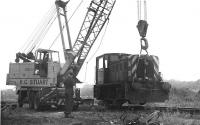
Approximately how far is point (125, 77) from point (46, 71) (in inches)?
179

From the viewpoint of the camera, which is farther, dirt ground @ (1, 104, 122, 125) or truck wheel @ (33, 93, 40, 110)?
truck wheel @ (33, 93, 40, 110)

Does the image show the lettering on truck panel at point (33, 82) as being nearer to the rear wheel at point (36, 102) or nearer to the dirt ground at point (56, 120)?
the rear wheel at point (36, 102)

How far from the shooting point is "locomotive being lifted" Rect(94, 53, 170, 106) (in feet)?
48.5

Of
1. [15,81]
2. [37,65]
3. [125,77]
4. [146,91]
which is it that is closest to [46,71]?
[37,65]

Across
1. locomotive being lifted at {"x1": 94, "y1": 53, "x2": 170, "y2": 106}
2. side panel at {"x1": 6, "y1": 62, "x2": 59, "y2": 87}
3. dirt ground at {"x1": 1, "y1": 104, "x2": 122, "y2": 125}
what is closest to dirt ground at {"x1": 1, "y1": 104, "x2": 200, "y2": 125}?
dirt ground at {"x1": 1, "y1": 104, "x2": 122, "y2": 125}

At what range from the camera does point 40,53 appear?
56.9 feet

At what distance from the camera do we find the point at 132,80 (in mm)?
14820

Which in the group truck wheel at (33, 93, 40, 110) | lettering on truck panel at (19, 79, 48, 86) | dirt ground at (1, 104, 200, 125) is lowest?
dirt ground at (1, 104, 200, 125)

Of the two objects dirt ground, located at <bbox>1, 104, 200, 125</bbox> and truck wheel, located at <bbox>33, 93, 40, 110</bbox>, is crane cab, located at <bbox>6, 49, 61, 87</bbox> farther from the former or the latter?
dirt ground, located at <bbox>1, 104, 200, 125</bbox>

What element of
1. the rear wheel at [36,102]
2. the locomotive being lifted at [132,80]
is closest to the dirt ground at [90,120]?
the locomotive being lifted at [132,80]

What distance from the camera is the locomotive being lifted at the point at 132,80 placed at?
1478 cm

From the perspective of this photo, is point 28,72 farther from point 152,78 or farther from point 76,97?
point 152,78

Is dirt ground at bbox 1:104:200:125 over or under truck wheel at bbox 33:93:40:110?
under

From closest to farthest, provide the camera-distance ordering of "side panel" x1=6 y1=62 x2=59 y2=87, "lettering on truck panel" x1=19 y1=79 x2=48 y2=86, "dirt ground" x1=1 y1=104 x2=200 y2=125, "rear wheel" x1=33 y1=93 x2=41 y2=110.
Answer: "dirt ground" x1=1 y1=104 x2=200 y2=125
"rear wheel" x1=33 y1=93 x2=41 y2=110
"side panel" x1=6 y1=62 x2=59 y2=87
"lettering on truck panel" x1=19 y1=79 x2=48 y2=86
